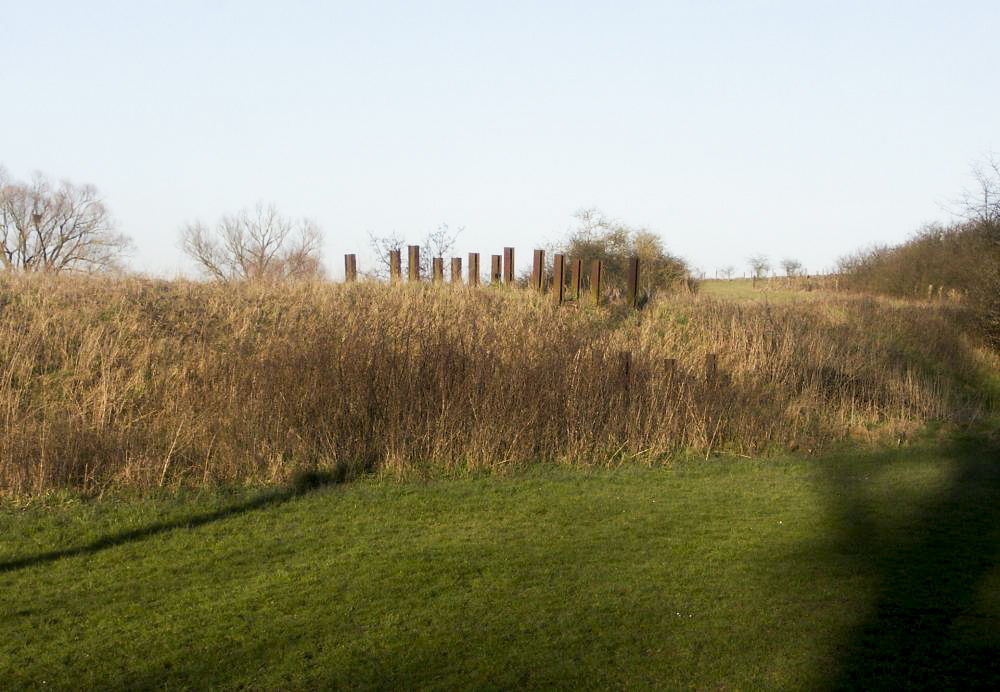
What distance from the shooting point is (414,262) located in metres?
22.2

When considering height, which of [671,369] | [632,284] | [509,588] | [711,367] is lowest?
[509,588]

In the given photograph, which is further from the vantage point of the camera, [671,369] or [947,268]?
[947,268]

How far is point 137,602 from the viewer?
250 inches

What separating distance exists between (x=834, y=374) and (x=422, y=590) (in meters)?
12.7

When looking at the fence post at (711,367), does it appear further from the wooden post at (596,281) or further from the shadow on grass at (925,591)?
the wooden post at (596,281)

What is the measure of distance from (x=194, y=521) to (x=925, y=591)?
608cm

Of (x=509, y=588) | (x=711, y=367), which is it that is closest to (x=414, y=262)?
(x=711, y=367)

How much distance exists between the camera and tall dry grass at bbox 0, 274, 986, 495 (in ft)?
35.1

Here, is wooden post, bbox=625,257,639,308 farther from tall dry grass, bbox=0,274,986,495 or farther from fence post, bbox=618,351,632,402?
fence post, bbox=618,351,632,402

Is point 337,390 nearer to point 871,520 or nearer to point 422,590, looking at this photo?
point 422,590

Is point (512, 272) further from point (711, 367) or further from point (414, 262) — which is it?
point (711, 367)

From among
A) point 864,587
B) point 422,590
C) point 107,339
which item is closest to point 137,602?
point 422,590

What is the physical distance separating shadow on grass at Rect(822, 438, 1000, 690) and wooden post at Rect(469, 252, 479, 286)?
1184 cm

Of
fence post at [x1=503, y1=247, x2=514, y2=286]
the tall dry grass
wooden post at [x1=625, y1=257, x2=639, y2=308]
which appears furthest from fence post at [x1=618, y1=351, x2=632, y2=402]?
fence post at [x1=503, y1=247, x2=514, y2=286]
